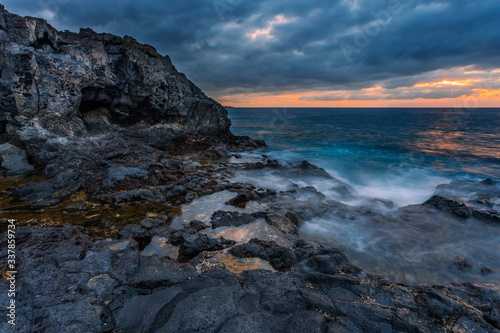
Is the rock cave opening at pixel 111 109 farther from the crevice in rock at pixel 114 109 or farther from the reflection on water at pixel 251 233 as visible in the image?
the reflection on water at pixel 251 233

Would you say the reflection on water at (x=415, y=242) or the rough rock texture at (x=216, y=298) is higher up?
the rough rock texture at (x=216, y=298)

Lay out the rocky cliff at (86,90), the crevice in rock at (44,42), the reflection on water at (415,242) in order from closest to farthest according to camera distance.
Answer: the reflection on water at (415,242) → the rocky cliff at (86,90) → the crevice in rock at (44,42)

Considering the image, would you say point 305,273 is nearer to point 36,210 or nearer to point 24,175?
point 36,210

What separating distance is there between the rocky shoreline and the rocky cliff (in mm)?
94

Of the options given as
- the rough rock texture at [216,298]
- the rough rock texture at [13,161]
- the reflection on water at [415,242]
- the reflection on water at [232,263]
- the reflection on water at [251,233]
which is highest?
the rough rock texture at [13,161]

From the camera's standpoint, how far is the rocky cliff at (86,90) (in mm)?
13867

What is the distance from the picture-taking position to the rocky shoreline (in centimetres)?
399

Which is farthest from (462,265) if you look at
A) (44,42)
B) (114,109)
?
(114,109)

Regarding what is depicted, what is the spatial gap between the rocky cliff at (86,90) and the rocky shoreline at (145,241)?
0.09m

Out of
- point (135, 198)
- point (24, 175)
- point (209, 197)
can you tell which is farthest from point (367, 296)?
point (24, 175)

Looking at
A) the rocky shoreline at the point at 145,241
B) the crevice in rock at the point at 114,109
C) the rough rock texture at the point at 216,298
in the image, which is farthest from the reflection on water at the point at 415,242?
the crevice in rock at the point at 114,109

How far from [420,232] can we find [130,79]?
24693 millimetres

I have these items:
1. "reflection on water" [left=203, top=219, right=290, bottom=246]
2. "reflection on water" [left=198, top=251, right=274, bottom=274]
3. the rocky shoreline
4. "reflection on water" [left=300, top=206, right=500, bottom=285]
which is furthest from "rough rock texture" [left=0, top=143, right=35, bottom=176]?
"reflection on water" [left=300, top=206, right=500, bottom=285]

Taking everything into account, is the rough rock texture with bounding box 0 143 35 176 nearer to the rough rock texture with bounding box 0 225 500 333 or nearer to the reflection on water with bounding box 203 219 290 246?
the rough rock texture with bounding box 0 225 500 333
